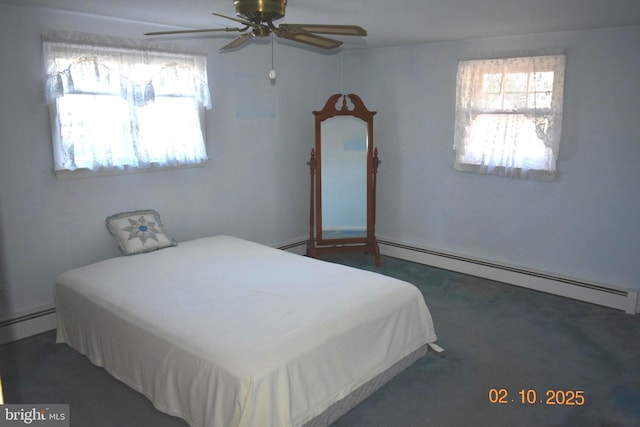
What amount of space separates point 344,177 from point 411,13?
6.59 ft

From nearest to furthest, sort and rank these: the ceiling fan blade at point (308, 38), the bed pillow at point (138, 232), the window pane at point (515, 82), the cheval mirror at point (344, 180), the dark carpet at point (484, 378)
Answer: the ceiling fan blade at point (308, 38) < the dark carpet at point (484, 378) < the bed pillow at point (138, 232) < the window pane at point (515, 82) < the cheval mirror at point (344, 180)

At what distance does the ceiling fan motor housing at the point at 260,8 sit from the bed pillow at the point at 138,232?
2.02 meters

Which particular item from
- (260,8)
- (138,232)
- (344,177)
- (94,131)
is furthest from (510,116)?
(94,131)

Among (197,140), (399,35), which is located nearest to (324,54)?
(399,35)

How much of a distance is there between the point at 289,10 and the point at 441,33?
159cm

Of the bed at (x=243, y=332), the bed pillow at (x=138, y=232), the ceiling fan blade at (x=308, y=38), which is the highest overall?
the ceiling fan blade at (x=308, y=38)

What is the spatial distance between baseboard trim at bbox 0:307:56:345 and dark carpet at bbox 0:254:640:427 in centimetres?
6

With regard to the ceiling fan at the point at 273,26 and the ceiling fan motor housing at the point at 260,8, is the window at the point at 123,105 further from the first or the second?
the ceiling fan motor housing at the point at 260,8

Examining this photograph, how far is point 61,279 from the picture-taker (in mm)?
3174

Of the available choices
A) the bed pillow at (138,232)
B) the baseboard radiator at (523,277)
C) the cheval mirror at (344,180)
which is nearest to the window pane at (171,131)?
the bed pillow at (138,232)

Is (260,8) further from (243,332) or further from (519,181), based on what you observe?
(519,181)

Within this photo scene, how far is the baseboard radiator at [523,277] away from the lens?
3816 millimetres

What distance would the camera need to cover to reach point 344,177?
16.1 ft

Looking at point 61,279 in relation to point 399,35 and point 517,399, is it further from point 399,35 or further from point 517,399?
point 399,35
